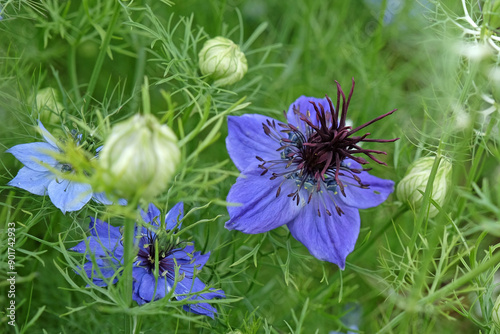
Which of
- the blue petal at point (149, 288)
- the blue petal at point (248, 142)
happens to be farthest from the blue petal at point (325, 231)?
the blue petal at point (149, 288)

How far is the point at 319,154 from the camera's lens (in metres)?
0.96

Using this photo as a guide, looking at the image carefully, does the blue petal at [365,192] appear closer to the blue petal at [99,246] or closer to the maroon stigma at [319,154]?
the maroon stigma at [319,154]

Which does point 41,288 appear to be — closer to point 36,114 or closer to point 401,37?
point 36,114

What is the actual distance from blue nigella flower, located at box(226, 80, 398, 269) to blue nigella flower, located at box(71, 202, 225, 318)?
0.11 m

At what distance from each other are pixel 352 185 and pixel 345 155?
0.25ft

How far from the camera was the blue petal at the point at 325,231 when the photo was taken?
933 millimetres

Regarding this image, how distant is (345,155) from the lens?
95cm

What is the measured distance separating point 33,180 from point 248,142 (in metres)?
0.38

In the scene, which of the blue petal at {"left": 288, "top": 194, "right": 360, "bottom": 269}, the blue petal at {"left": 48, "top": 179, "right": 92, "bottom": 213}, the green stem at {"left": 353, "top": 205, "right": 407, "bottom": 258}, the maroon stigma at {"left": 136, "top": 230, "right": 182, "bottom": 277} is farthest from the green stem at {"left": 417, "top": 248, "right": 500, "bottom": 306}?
the blue petal at {"left": 48, "top": 179, "right": 92, "bottom": 213}

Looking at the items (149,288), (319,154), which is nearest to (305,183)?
(319,154)

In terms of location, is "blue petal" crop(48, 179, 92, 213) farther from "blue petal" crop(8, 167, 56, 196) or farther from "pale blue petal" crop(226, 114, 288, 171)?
"pale blue petal" crop(226, 114, 288, 171)

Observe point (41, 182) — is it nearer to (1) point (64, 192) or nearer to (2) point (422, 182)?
(1) point (64, 192)

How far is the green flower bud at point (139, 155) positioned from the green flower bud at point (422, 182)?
629mm

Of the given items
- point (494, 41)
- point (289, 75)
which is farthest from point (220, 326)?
point (289, 75)
